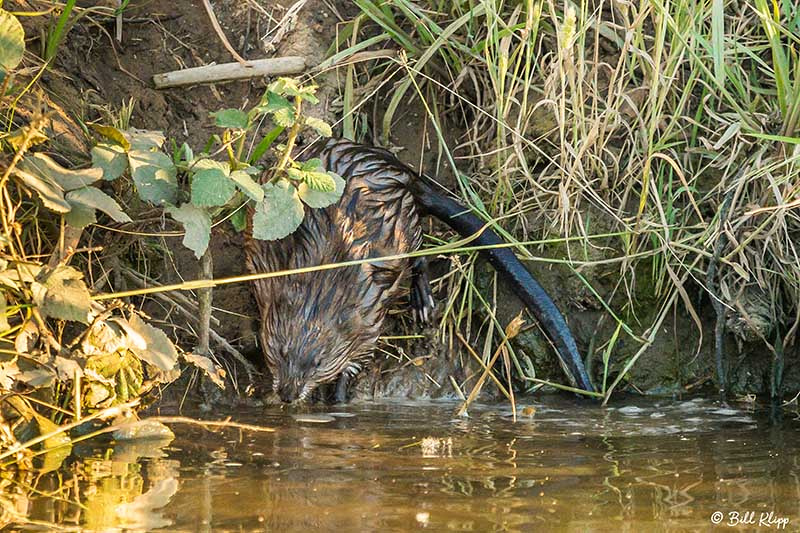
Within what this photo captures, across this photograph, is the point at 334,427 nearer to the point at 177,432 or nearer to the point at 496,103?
the point at 177,432

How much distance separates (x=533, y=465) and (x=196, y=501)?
0.83m

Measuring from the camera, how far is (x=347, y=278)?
3.50 m

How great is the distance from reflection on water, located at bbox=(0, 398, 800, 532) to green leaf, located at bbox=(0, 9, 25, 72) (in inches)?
37.8

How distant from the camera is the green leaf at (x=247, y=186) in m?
2.84

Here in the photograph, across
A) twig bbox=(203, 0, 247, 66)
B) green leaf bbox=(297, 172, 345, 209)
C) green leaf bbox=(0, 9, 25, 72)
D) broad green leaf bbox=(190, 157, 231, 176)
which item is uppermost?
twig bbox=(203, 0, 247, 66)

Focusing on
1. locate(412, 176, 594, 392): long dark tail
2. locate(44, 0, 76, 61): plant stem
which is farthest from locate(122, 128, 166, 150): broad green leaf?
locate(412, 176, 594, 392): long dark tail

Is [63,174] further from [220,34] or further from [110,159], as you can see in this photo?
[220,34]

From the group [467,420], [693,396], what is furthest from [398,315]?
[693,396]

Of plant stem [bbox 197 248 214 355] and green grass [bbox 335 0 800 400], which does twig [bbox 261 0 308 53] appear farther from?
plant stem [bbox 197 248 214 355]

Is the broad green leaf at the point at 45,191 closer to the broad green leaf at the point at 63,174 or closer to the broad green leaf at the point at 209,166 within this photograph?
the broad green leaf at the point at 63,174

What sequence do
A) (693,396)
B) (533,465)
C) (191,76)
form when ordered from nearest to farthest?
1. (533,465)
2. (693,396)
3. (191,76)

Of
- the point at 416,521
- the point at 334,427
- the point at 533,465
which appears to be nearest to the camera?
the point at 416,521

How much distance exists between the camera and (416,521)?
7.04 ft

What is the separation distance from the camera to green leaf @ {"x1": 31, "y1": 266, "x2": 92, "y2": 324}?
99.0 inches
